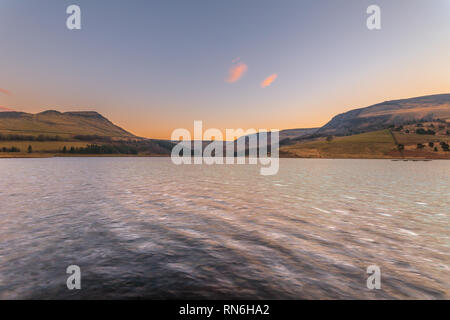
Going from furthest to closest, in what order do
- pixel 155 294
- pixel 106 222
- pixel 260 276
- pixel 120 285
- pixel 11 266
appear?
pixel 106 222, pixel 11 266, pixel 260 276, pixel 120 285, pixel 155 294

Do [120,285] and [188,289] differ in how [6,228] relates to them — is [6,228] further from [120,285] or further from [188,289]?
[188,289]

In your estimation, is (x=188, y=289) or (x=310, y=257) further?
(x=310, y=257)

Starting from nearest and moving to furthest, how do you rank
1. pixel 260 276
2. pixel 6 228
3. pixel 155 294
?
pixel 155 294
pixel 260 276
pixel 6 228

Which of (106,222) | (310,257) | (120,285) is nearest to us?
(120,285)

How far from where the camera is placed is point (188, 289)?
793 centimetres

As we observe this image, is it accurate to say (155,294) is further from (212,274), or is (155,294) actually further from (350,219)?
(350,219)

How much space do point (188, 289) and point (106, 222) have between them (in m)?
11.6

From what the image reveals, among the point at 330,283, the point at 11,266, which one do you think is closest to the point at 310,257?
the point at 330,283

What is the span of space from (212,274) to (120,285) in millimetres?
3461

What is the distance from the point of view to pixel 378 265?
33.2 feet

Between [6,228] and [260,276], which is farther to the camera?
[6,228]
